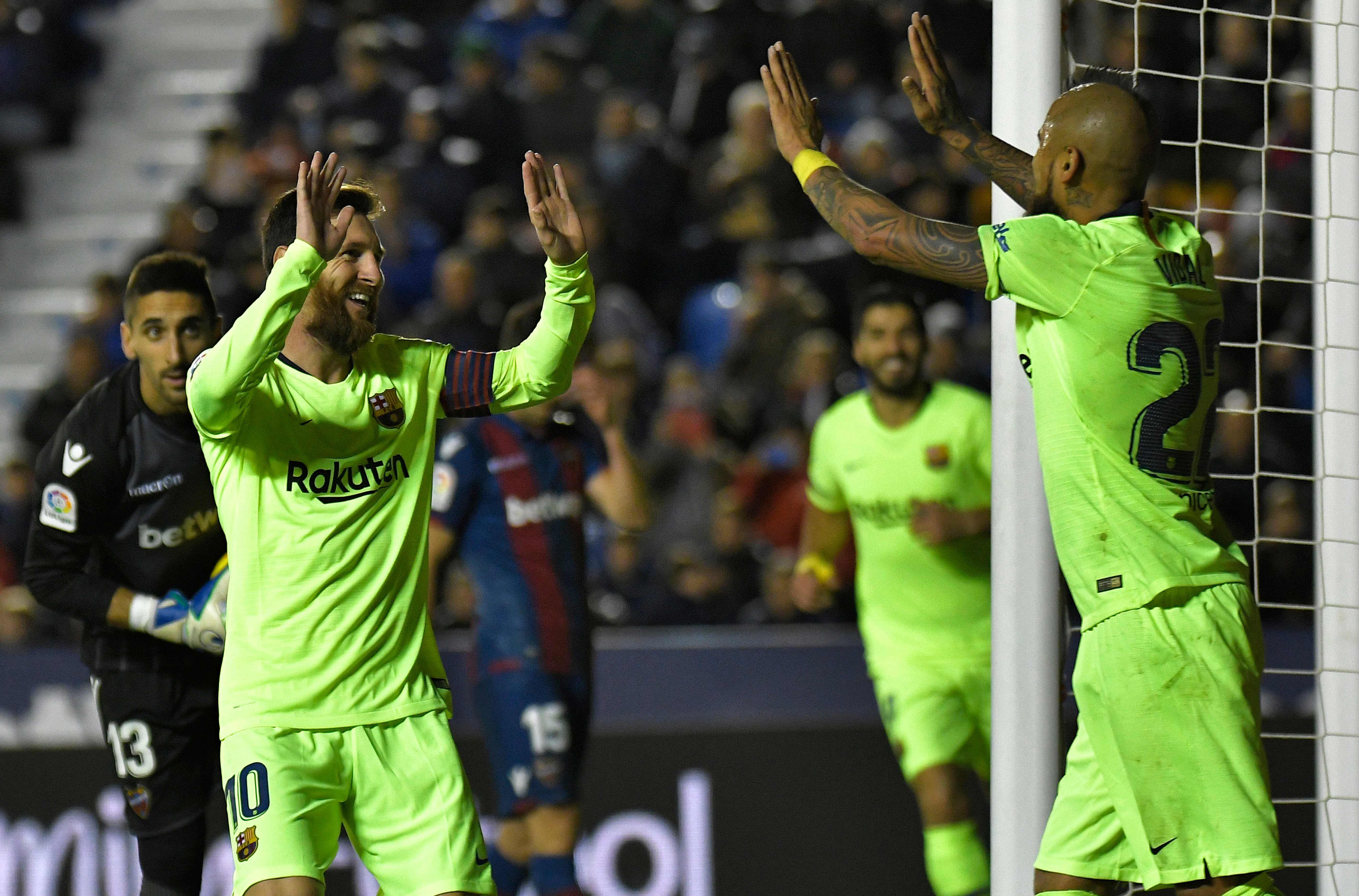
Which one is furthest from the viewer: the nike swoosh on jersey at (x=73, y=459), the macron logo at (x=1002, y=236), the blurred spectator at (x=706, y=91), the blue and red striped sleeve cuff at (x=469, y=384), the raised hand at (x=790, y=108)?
the blurred spectator at (x=706, y=91)

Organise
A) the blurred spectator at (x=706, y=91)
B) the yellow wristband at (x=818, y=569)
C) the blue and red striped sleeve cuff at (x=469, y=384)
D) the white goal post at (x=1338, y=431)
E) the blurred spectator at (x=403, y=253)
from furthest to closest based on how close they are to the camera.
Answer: the blurred spectator at (x=706, y=91)
the blurred spectator at (x=403, y=253)
the yellow wristband at (x=818, y=569)
the white goal post at (x=1338, y=431)
the blue and red striped sleeve cuff at (x=469, y=384)

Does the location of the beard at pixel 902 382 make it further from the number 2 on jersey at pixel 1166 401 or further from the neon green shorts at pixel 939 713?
the number 2 on jersey at pixel 1166 401

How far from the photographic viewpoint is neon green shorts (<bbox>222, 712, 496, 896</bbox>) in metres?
3.12

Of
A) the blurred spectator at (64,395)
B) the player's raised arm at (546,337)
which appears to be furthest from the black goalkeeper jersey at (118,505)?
the blurred spectator at (64,395)

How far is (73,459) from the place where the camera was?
4051 mm

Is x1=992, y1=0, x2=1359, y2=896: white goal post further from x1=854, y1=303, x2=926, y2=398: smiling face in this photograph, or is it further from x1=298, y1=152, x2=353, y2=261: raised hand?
x1=298, y1=152, x2=353, y2=261: raised hand

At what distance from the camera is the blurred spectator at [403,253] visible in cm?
980

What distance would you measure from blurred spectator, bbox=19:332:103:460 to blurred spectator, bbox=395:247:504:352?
5.97 feet

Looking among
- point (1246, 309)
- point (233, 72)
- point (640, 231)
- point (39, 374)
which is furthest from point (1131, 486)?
point (233, 72)

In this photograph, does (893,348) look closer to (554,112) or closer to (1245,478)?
(1245,478)

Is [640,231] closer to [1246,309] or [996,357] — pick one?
[1246,309]

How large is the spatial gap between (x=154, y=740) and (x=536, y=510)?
5.28ft

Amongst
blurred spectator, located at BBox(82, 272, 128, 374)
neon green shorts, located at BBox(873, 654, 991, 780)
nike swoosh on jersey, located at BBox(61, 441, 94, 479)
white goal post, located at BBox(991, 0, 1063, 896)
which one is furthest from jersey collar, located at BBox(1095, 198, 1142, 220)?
blurred spectator, located at BBox(82, 272, 128, 374)

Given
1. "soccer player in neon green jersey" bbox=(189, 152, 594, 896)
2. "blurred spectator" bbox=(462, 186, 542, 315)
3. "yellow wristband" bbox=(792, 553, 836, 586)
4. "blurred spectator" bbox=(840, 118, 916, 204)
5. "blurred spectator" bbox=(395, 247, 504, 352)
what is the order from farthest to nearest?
"blurred spectator" bbox=(840, 118, 916, 204) → "blurred spectator" bbox=(462, 186, 542, 315) → "blurred spectator" bbox=(395, 247, 504, 352) → "yellow wristband" bbox=(792, 553, 836, 586) → "soccer player in neon green jersey" bbox=(189, 152, 594, 896)
